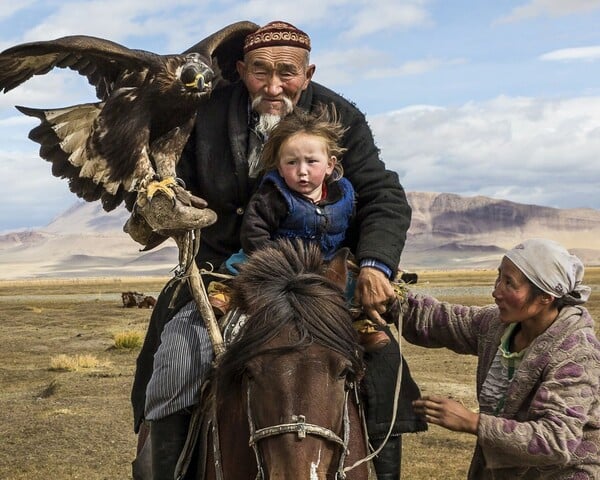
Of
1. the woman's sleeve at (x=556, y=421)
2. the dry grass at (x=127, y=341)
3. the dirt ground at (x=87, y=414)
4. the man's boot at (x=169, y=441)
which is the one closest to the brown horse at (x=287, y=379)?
the man's boot at (x=169, y=441)

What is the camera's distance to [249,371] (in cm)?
321

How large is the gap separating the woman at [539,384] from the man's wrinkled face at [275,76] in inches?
57.7

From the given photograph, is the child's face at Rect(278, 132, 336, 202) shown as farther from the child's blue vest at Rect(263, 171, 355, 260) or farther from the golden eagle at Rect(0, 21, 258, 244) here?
the golden eagle at Rect(0, 21, 258, 244)

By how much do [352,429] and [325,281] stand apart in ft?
2.54

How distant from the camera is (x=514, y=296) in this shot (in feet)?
13.2

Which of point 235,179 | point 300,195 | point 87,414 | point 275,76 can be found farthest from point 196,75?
point 87,414

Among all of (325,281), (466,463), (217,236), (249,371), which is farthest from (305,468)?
(466,463)

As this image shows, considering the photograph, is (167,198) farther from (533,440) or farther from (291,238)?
(533,440)

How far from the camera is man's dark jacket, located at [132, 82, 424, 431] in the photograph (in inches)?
175

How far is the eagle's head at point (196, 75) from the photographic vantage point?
15.1 ft

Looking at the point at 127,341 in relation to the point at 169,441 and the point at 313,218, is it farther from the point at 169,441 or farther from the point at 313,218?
the point at 313,218

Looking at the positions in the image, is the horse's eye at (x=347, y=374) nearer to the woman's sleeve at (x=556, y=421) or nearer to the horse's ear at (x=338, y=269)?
the horse's ear at (x=338, y=269)

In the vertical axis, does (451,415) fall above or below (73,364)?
above

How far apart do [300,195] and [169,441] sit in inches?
53.3
